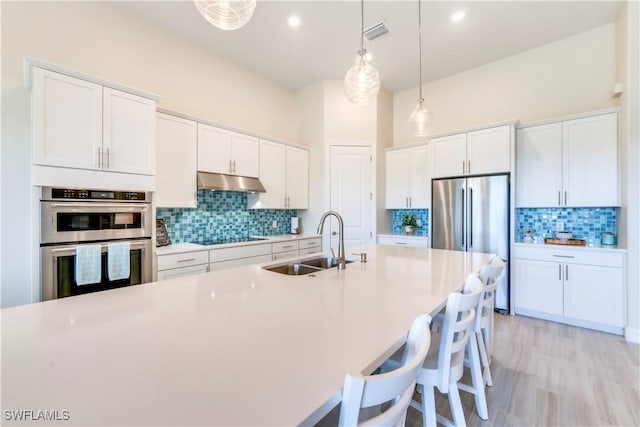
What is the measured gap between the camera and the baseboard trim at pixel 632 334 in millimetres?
2637

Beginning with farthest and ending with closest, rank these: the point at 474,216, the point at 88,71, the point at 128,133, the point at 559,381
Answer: the point at 474,216 → the point at 88,71 → the point at 128,133 → the point at 559,381

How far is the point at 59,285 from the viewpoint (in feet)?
6.88

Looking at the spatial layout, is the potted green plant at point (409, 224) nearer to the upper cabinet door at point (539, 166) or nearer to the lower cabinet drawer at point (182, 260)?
the upper cabinet door at point (539, 166)

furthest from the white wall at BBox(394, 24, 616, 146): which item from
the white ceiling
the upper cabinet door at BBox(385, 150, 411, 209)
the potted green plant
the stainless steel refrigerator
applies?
the potted green plant

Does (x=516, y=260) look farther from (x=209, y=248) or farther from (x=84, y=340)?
(x=84, y=340)

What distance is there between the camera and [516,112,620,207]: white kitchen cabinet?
3049mm

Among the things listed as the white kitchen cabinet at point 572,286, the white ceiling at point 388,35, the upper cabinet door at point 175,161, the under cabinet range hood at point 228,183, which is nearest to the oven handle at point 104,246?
the upper cabinet door at point 175,161

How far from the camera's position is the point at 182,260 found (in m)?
2.78

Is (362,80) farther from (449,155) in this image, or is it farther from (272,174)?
(449,155)

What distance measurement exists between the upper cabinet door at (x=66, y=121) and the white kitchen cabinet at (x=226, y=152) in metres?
1.07

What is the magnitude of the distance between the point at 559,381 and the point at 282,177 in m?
3.65

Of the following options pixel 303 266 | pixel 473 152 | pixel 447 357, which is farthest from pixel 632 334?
pixel 303 266

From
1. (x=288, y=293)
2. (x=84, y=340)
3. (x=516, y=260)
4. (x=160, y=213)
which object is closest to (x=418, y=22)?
(x=516, y=260)

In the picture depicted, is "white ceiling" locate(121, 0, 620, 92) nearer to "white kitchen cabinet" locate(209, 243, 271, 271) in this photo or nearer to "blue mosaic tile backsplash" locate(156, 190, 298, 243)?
"blue mosaic tile backsplash" locate(156, 190, 298, 243)
